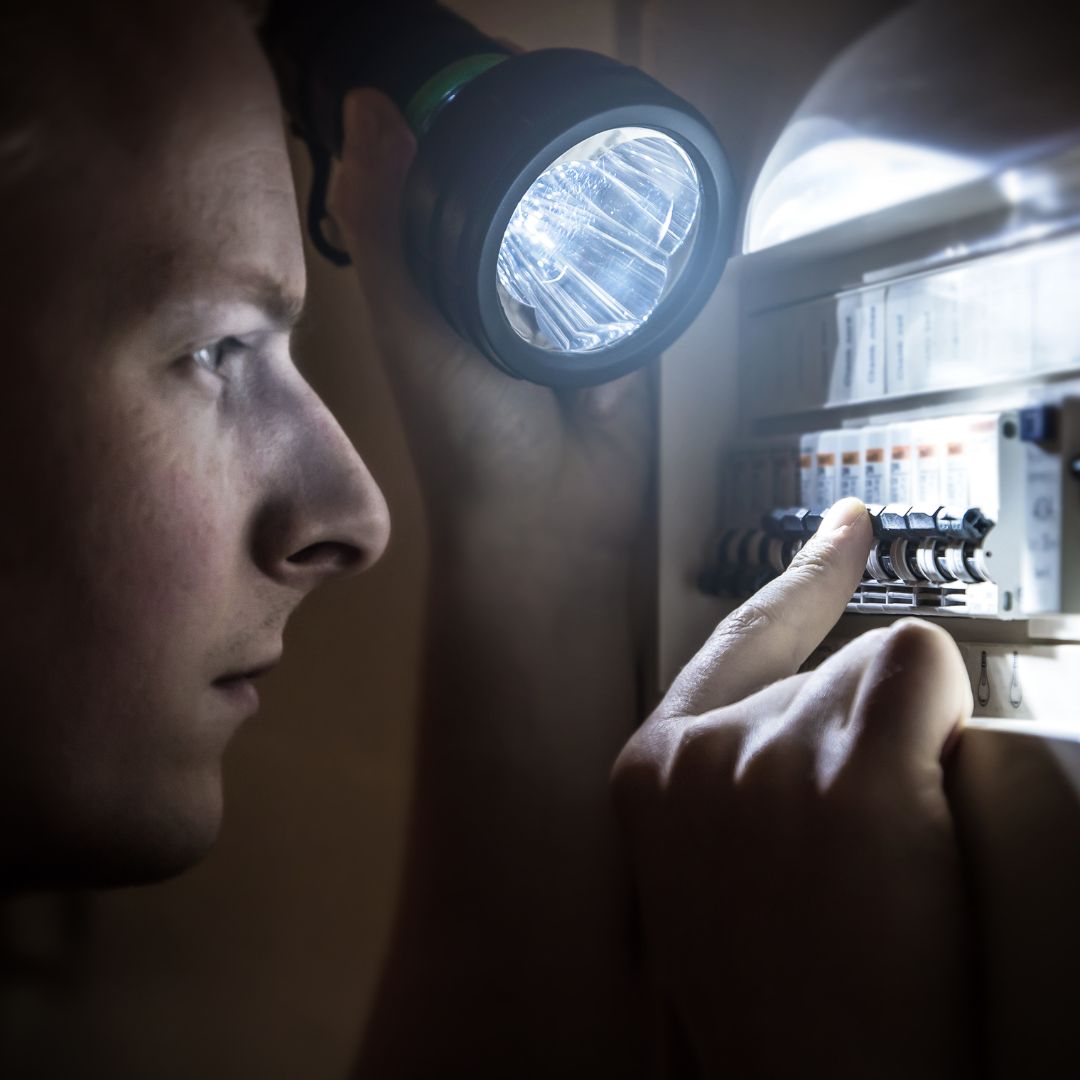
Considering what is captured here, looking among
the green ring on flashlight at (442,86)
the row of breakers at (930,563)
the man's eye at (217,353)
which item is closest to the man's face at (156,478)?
the man's eye at (217,353)

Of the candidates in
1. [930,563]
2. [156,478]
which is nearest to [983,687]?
[930,563]

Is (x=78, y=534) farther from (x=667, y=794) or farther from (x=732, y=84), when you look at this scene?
(x=732, y=84)

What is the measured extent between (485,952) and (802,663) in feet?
1.59

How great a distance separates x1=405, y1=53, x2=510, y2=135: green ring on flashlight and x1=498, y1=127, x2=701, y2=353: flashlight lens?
11 centimetres

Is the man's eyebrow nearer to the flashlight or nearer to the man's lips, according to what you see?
the flashlight

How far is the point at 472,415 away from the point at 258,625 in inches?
12.8

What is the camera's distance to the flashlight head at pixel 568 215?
819mm

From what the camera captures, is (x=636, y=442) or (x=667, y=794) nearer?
(x=667, y=794)

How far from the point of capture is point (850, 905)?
66cm

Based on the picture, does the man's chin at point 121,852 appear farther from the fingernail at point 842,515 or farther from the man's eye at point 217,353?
the fingernail at point 842,515

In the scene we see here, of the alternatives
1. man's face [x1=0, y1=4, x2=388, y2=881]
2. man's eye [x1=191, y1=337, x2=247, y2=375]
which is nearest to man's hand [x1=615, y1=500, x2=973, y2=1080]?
man's face [x1=0, y1=4, x2=388, y2=881]

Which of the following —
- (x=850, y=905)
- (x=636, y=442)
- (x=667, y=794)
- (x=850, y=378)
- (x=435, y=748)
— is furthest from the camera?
(x=636, y=442)

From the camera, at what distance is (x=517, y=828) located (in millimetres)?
1075

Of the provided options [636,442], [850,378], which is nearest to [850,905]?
[850,378]
